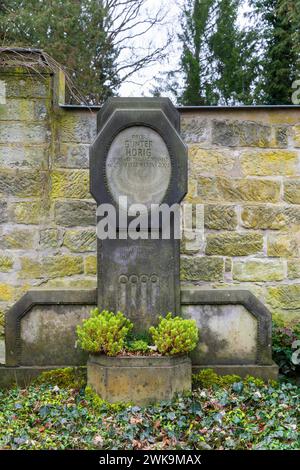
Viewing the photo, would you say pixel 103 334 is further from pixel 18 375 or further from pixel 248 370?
pixel 248 370

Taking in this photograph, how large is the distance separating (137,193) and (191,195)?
4.98ft

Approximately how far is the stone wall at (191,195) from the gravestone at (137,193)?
147 cm

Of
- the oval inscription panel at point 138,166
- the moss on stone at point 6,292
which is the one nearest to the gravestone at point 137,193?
the oval inscription panel at point 138,166

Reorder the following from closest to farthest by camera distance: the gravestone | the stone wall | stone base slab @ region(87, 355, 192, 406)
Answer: stone base slab @ region(87, 355, 192, 406) → the gravestone → the stone wall

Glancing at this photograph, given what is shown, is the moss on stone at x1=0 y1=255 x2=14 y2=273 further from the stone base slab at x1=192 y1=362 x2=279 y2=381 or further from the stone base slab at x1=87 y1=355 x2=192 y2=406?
the stone base slab at x1=192 y1=362 x2=279 y2=381

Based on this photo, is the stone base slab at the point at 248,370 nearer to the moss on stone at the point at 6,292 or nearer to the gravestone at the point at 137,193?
the gravestone at the point at 137,193

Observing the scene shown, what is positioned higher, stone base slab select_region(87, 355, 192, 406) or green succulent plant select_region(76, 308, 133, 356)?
green succulent plant select_region(76, 308, 133, 356)

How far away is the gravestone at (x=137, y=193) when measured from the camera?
160 inches

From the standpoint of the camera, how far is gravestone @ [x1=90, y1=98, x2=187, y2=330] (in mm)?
4070

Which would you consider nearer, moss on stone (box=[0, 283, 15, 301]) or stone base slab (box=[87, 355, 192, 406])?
stone base slab (box=[87, 355, 192, 406])

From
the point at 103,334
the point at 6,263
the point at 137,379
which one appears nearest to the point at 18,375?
the point at 103,334

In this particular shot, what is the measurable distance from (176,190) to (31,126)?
2.04m

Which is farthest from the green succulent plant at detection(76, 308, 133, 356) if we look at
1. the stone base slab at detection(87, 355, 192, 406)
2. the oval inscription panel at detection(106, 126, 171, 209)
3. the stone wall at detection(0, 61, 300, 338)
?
the stone wall at detection(0, 61, 300, 338)
